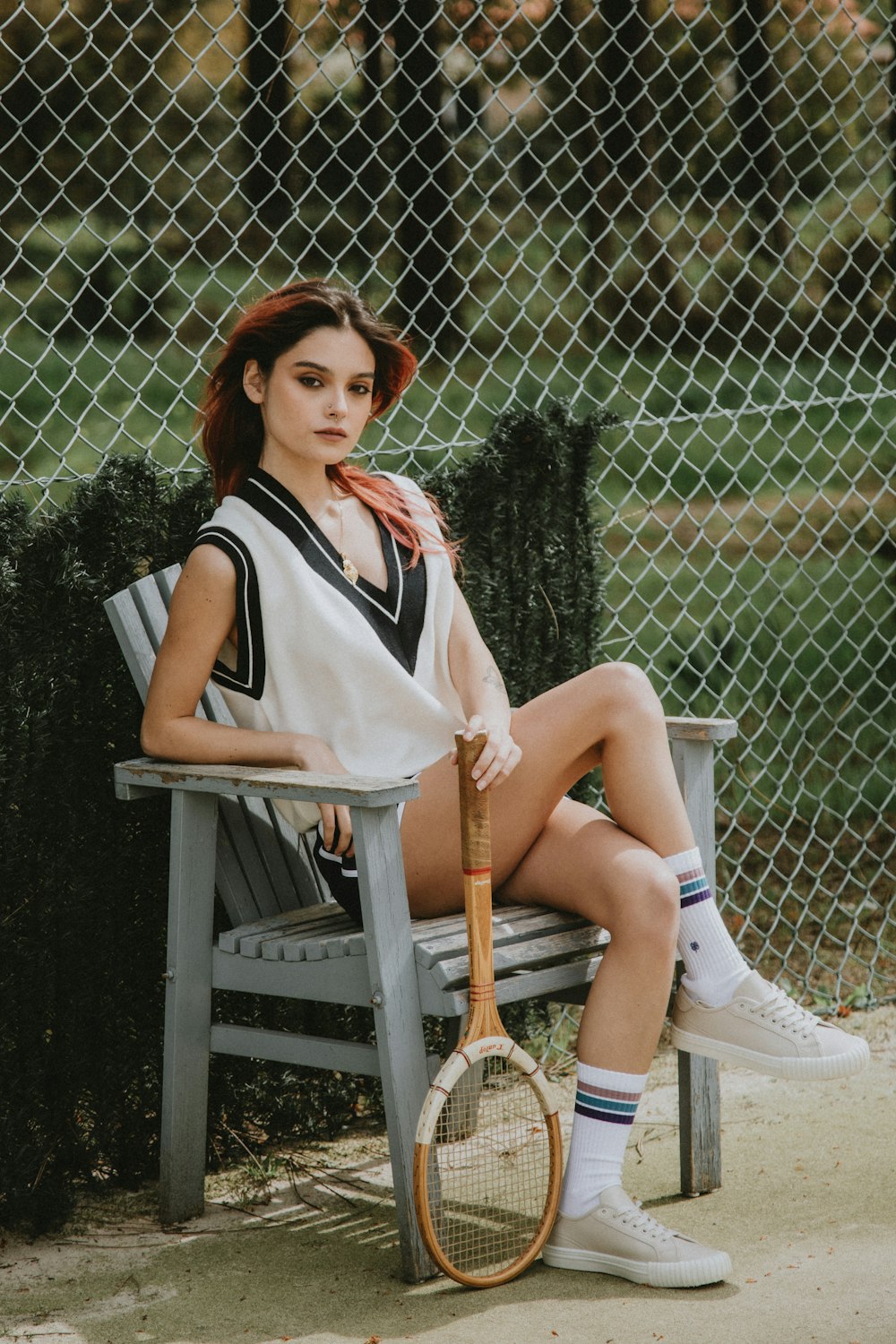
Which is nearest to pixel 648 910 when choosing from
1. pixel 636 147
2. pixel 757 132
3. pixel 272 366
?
pixel 272 366

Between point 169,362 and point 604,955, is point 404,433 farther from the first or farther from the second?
point 604,955

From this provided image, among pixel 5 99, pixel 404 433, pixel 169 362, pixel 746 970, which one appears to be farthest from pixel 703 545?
pixel 746 970

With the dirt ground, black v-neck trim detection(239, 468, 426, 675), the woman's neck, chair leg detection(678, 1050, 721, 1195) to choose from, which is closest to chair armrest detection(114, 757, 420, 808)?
black v-neck trim detection(239, 468, 426, 675)

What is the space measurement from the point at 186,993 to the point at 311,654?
605 millimetres

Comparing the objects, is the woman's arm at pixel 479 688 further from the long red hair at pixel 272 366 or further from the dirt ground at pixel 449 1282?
the dirt ground at pixel 449 1282

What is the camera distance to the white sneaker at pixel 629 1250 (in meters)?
2.33

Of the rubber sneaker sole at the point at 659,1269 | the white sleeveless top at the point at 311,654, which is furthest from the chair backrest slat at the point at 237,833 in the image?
the rubber sneaker sole at the point at 659,1269

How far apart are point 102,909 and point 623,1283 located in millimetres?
1094

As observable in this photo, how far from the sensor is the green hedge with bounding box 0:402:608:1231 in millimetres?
2660

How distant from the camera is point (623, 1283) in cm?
238

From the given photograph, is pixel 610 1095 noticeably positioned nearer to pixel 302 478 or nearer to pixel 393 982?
pixel 393 982

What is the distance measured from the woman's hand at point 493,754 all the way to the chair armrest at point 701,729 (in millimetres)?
411

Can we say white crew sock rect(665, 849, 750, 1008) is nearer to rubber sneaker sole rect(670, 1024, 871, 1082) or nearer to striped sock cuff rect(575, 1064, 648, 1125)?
rubber sneaker sole rect(670, 1024, 871, 1082)

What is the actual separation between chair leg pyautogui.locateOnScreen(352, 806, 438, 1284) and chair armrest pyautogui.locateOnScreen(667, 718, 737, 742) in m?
0.69
